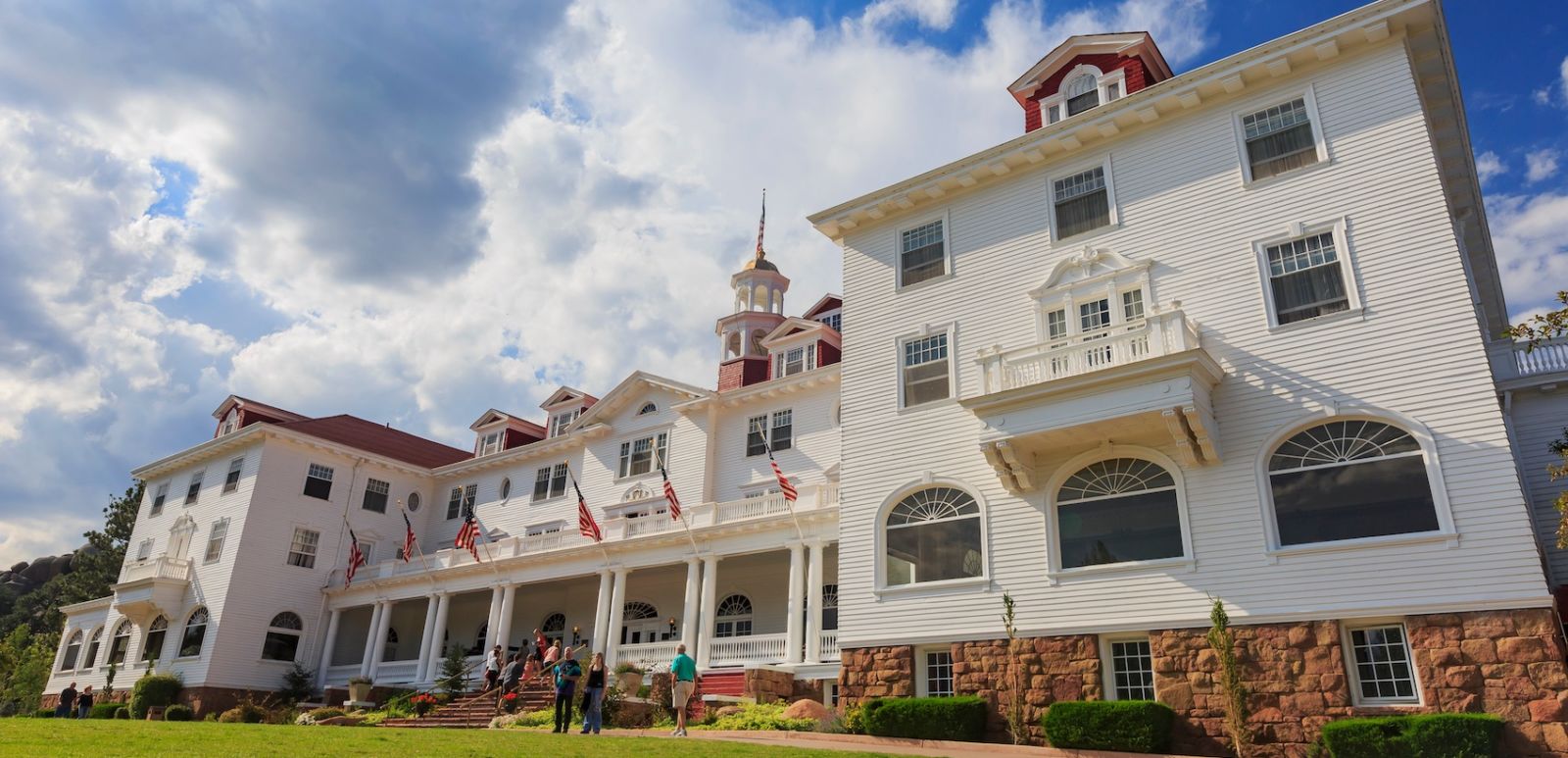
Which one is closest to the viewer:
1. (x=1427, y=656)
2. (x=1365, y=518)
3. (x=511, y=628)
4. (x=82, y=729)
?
(x=82, y=729)

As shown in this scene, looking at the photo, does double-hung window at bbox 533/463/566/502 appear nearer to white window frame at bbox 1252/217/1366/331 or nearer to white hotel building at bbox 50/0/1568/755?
white hotel building at bbox 50/0/1568/755

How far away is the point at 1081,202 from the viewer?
851 inches

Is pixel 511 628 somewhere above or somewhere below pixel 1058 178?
below

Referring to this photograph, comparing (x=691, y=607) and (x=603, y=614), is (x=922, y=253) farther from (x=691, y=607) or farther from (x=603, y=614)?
(x=603, y=614)

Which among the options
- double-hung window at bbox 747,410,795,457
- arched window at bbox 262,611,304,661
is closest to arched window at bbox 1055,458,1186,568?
double-hung window at bbox 747,410,795,457

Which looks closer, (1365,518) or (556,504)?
(1365,518)

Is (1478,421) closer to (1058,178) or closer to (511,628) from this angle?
(1058,178)

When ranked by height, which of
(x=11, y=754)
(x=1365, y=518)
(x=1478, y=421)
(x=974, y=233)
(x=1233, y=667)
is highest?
(x=974, y=233)

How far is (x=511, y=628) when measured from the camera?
3828 cm

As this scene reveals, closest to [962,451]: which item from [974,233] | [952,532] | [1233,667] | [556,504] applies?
[952,532]

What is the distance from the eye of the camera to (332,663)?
39531 millimetres

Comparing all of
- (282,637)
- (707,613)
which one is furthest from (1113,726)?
(282,637)

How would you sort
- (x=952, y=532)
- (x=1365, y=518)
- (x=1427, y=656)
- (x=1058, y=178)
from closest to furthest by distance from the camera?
(x=1427, y=656) → (x=1365, y=518) → (x=952, y=532) → (x=1058, y=178)

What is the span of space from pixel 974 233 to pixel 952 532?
718cm
